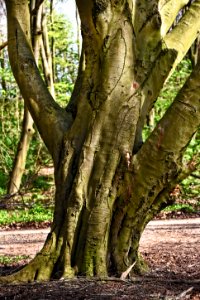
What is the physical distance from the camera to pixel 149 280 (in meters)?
4.59

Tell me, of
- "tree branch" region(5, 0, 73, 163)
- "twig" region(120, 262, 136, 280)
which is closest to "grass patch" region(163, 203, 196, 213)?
"tree branch" region(5, 0, 73, 163)

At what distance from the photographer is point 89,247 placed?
15.4ft

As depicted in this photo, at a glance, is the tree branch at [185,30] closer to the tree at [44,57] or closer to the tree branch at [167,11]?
the tree branch at [167,11]

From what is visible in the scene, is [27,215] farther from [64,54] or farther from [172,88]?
[64,54]

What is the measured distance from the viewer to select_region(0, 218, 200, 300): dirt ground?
3992 mm

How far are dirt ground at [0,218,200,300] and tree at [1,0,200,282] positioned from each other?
32 cm

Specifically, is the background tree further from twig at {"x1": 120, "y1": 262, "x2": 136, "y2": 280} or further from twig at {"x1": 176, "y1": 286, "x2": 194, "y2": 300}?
twig at {"x1": 176, "y1": 286, "x2": 194, "y2": 300}

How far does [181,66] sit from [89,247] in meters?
21.2

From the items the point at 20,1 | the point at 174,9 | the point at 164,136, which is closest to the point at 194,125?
the point at 164,136

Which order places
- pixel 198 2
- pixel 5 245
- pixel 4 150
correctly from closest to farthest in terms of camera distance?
1. pixel 198 2
2. pixel 5 245
3. pixel 4 150

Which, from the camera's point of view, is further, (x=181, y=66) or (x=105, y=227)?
(x=181, y=66)

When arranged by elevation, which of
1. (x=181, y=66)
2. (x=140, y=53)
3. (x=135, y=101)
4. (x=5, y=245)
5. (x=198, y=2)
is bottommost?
(x=5, y=245)

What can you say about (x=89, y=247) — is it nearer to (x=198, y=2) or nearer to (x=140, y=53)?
(x=140, y=53)

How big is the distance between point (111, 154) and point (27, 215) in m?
9.99
